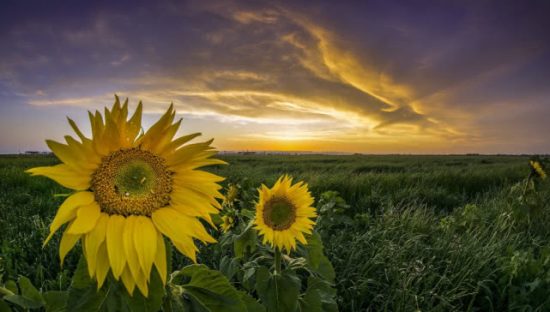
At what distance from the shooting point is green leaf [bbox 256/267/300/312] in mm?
1741

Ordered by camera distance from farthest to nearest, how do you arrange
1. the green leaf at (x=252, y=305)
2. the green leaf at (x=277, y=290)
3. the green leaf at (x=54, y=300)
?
the green leaf at (x=277, y=290), the green leaf at (x=252, y=305), the green leaf at (x=54, y=300)

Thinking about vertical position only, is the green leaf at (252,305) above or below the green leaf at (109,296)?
below

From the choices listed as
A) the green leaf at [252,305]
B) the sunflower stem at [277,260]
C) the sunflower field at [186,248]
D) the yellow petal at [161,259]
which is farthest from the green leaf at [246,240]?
the yellow petal at [161,259]

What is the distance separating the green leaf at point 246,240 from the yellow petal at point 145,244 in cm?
→ 100

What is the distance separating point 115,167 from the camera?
3.73 feet

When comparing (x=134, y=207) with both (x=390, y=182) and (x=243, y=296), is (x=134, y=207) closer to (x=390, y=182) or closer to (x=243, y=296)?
(x=243, y=296)

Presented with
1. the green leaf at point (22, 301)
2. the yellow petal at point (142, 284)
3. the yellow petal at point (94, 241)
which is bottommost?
the green leaf at point (22, 301)

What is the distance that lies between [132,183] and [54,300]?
0.51m

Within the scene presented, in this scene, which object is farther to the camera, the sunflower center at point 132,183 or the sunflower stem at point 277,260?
the sunflower stem at point 277,260

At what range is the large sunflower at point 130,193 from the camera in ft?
3.23

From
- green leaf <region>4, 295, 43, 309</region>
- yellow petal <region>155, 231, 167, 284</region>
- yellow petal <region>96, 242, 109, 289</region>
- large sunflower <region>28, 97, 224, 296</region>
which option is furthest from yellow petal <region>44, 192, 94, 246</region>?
green leaf <region>4, 295, 43, 309</region>

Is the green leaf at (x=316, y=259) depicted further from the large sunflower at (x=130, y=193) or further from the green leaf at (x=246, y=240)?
the large sunflower at (x=130, y=193)

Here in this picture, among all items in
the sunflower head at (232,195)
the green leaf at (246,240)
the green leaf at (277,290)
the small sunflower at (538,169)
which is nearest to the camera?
the green leaf at (277,290)

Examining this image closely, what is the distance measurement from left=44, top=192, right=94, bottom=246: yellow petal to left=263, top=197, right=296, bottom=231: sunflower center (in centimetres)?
120
